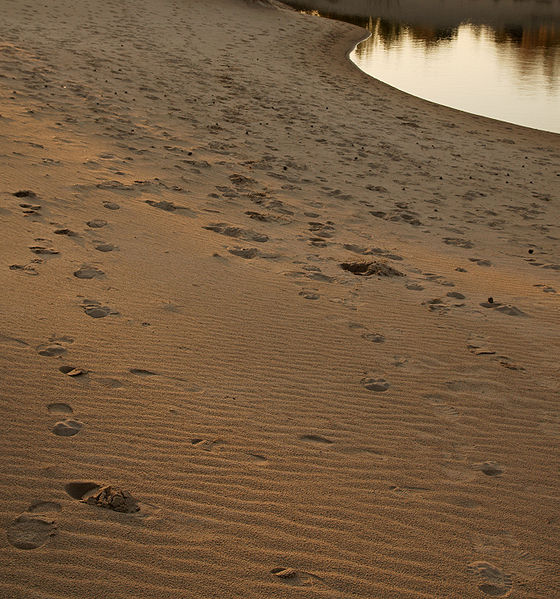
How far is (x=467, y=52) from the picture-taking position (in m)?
27.6

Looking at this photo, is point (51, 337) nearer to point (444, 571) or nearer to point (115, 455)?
point (115, 455)

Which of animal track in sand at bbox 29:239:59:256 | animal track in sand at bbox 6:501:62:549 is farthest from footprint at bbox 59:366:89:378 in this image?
animal track in sand at bbox 29:239:59:256

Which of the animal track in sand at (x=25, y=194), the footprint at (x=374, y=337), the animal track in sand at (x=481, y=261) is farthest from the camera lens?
the animal track in sand at (x=481, y=261)

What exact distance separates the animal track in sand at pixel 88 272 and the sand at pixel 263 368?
1.3 inches

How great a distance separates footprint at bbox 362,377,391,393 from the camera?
421cm

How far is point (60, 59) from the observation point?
43.0ft

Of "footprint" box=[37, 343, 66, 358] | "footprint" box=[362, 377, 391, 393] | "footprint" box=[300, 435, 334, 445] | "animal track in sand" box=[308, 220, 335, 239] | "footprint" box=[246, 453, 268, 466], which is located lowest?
"animal track in sand" box=[308, 220, 335, 239]

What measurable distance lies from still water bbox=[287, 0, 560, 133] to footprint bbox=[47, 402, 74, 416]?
591 inches

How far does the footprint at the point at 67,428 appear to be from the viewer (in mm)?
3283

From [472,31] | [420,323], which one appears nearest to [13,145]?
[420,323]

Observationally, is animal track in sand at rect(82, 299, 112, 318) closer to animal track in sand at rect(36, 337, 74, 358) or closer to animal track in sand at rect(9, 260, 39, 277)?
animal track in sand at rect(36, 337, 74, 358)

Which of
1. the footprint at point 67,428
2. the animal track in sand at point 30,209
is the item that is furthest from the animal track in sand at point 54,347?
the animal track in sand at point 30,209

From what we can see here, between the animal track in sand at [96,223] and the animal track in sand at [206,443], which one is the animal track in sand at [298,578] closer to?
the animal track in sand at [206,443]

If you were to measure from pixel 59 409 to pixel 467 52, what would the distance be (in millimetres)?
27787
